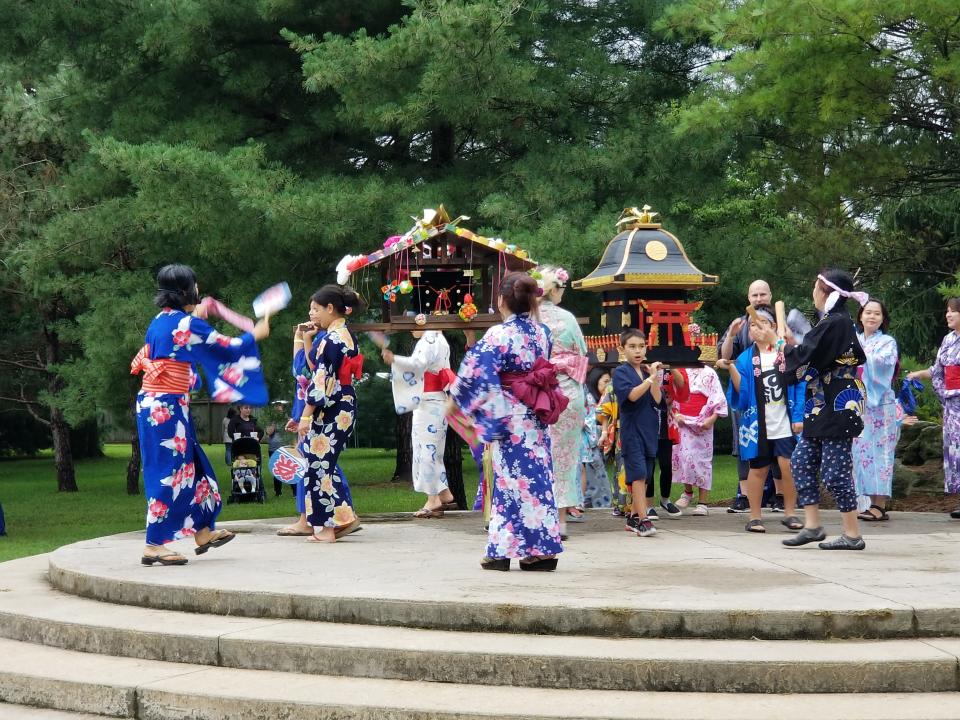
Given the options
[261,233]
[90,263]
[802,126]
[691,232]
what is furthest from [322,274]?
[802,126]

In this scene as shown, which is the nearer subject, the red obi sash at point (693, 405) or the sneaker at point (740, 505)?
the sneaker at point (740, 505)

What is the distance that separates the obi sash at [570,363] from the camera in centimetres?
837

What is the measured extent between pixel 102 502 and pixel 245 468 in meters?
3.14

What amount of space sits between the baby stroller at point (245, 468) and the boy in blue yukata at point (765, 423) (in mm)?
9619

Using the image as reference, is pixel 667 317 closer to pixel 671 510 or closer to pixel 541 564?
pixel 671 510

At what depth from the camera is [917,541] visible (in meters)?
8.09

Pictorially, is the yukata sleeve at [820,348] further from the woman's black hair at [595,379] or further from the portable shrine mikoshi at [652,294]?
the woman's black hair at [595,379]

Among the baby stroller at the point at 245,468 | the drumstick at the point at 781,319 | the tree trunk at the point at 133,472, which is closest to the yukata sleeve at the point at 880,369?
the drumstick at the point at 781,319

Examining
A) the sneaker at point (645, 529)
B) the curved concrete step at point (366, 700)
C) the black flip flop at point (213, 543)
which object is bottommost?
the curved concrete step at point (366, 700)

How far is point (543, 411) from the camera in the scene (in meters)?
6.67

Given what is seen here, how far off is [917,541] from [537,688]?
14.5 feet

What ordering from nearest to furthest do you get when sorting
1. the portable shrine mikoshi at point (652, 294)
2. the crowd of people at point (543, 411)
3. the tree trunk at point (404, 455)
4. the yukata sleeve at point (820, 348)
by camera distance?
the crowd of people at point (543, 411) < the yukata sleeve at point (820, 348) < the portable shrine mikoshi at point (652, 294) < the tree trunk at point (404, 455)

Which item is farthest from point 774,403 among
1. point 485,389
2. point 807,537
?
point 485,389

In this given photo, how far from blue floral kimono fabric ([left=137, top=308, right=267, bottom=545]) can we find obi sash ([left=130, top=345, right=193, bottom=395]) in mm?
30
